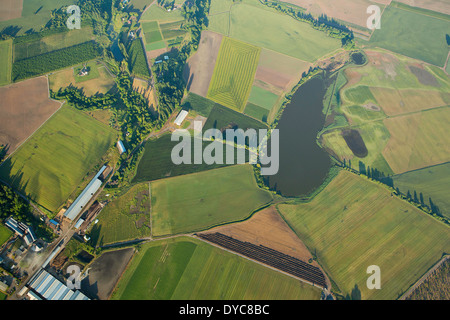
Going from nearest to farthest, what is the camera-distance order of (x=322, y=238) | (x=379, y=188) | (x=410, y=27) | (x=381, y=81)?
(x=322, y=238) < (x=379, y=188) < (x=381, y=81) < (x=410, y=27)

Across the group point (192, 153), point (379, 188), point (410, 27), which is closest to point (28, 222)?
point (192, 153)

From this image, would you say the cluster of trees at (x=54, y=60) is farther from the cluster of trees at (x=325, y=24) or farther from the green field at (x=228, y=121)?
the cluster of trees at (x=325, y=24)

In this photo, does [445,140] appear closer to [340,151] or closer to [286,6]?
[340,151]

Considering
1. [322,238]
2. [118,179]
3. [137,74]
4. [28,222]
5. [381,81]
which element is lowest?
[28,222]

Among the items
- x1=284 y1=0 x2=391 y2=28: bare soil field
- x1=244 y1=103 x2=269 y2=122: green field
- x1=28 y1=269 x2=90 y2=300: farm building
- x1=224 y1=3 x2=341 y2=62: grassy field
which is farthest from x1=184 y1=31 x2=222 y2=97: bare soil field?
x1=28 y1=269 x2=90 y2=300: farm building

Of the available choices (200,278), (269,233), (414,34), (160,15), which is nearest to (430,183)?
(269,233)

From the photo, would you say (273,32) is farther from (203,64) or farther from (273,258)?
(273,258)
